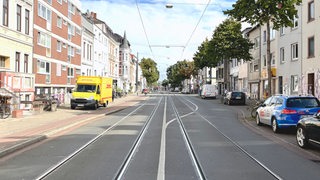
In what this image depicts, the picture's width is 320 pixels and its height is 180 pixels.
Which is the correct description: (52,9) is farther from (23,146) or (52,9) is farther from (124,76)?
(124,76)

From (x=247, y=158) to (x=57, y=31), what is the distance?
32.6 m

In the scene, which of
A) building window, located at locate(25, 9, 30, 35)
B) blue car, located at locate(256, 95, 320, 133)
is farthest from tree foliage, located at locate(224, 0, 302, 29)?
building window, located at locate(25, 9, 30, 35)

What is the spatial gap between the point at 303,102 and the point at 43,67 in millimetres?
25589

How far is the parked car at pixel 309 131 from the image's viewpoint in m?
10.5

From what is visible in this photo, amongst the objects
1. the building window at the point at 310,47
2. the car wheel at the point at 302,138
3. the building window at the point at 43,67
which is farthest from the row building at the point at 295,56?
the building window at the point at 43,67

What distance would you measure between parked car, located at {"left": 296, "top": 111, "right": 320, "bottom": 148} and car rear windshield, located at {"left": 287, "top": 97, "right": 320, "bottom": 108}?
10.9ft

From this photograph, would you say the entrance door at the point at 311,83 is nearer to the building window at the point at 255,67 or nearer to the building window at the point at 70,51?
the building window at the point at 255,67

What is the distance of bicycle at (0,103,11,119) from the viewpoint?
69.7 feet

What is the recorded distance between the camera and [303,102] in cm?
1508

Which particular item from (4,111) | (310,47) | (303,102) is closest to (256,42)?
(310,47)

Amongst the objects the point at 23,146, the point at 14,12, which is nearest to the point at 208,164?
the point at 23,146

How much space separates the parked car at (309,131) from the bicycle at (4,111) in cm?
1568

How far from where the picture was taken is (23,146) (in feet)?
37.7

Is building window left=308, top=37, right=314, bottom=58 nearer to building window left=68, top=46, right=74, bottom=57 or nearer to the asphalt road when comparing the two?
the asphalt road
